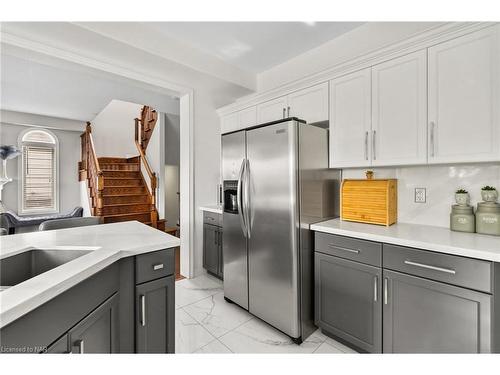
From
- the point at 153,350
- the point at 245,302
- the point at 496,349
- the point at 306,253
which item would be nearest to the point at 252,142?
the point at 306,253

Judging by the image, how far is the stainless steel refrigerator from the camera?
1.89 meters

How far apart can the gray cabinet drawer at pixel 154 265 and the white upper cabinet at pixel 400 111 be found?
5.49 ft

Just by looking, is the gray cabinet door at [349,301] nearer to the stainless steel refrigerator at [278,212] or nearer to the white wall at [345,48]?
the stainless steel refrigerator at [278,212]

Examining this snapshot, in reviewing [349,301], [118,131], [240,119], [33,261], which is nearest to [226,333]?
[349,301]

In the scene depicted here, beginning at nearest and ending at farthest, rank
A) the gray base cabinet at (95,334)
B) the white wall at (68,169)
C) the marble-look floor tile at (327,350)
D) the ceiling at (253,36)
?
the gray base cabinet at (95,334) < the marble-look floor tile at (327,350) < the ceiling at (253,36) < the white wall at (68,169)

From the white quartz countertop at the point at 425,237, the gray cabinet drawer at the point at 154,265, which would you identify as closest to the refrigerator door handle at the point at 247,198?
the white quartz countertop at the point at 425,237

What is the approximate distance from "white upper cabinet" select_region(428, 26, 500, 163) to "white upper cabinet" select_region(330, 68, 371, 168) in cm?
42

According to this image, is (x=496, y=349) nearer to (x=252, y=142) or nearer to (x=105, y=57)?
(x=252, y=142)

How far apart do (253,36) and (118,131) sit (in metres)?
5.66

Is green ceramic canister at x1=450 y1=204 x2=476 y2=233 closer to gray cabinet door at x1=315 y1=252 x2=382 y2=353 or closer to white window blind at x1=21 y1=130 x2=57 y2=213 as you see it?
gray cabinet door at x1=315 y1=252 x2=382 y2=353

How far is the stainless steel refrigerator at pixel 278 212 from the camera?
1.89m

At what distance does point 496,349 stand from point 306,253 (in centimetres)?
111

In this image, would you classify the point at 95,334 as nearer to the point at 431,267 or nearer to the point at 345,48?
the point at 431,267

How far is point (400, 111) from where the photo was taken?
72.2 inches
